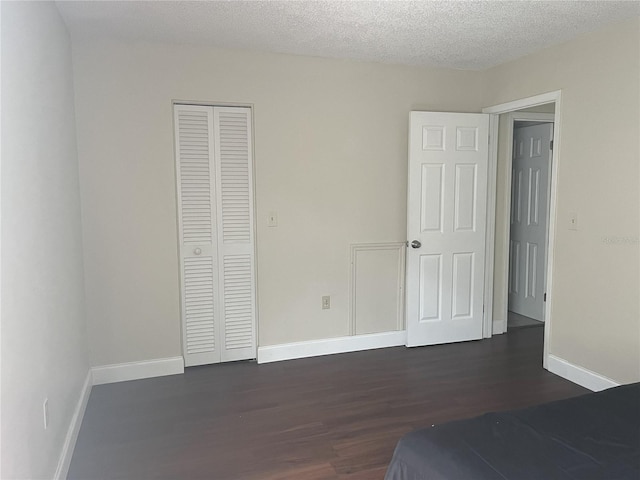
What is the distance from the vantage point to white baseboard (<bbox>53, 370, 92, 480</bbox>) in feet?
7.38

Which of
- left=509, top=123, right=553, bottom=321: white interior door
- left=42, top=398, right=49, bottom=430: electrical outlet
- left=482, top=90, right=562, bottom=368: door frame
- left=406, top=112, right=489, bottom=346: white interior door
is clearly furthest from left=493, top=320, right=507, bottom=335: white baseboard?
left=42, top=398, right=49, bottom=430: electrical outlet

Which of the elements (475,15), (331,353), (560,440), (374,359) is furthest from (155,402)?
(475,15)

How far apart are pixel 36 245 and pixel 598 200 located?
3.34m

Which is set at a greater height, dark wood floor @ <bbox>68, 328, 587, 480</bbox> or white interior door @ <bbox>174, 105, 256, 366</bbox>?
white interior door @ <bbox>174, 105, 256, 366</bbox>

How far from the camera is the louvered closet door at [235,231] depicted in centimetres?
357

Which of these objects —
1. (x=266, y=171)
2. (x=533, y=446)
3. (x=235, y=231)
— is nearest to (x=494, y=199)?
(x=266, y=171)

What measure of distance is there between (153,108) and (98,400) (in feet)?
6.79

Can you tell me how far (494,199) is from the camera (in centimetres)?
429

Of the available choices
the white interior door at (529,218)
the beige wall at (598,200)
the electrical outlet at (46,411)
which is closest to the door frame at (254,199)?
the electrical outlet at (46,411)

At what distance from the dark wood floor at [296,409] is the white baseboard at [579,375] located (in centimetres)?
6

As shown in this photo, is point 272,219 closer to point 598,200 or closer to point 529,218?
point 598,200

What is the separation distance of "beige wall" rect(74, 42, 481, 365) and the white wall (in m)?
0.36

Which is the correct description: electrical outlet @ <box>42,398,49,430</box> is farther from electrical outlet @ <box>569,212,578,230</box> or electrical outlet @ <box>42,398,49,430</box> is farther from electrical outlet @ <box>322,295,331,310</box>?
electrical outlet @ <box>569,212,578,230</box>

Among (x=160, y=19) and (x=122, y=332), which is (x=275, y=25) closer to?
(x=160, y=19)
